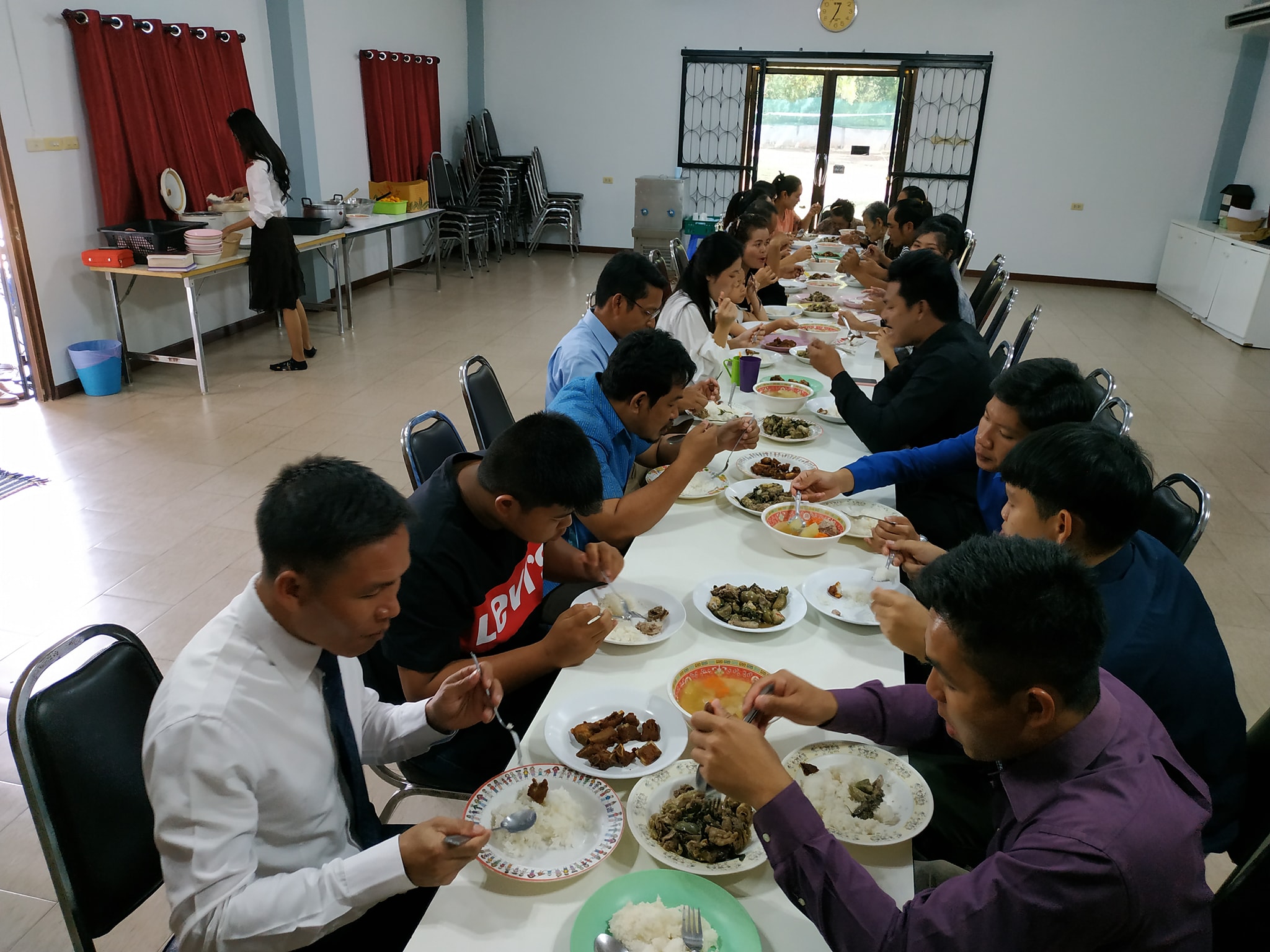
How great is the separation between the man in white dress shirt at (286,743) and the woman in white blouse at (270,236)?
199 inches

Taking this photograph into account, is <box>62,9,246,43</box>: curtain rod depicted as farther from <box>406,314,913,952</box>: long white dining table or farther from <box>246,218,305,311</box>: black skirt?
<box>406,314,913,952</box>: long white dining table

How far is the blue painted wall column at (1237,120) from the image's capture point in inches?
345

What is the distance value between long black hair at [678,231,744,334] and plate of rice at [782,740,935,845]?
2.63 meters

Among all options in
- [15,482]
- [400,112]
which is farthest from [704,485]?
[400,112]

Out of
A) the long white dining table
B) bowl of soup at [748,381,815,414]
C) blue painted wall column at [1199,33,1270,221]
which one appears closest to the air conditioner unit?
blue painted wall column at [1199,33,1270,221]

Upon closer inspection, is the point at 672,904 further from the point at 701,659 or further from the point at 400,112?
the point at 400,112

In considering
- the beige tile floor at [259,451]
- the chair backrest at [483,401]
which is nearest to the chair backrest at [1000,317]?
the beige tile floor at [259,451]

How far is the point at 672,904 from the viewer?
3.91 feet

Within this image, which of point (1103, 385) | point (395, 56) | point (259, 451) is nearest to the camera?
point (1103, 385)

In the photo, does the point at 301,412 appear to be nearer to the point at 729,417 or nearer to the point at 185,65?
the point at 185,65

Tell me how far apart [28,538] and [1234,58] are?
37.0 feet

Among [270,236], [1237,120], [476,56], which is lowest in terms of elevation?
[270,236]

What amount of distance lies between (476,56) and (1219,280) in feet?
28.0

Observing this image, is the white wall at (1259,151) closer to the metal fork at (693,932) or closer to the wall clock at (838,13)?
the wall clock at (838,13)
